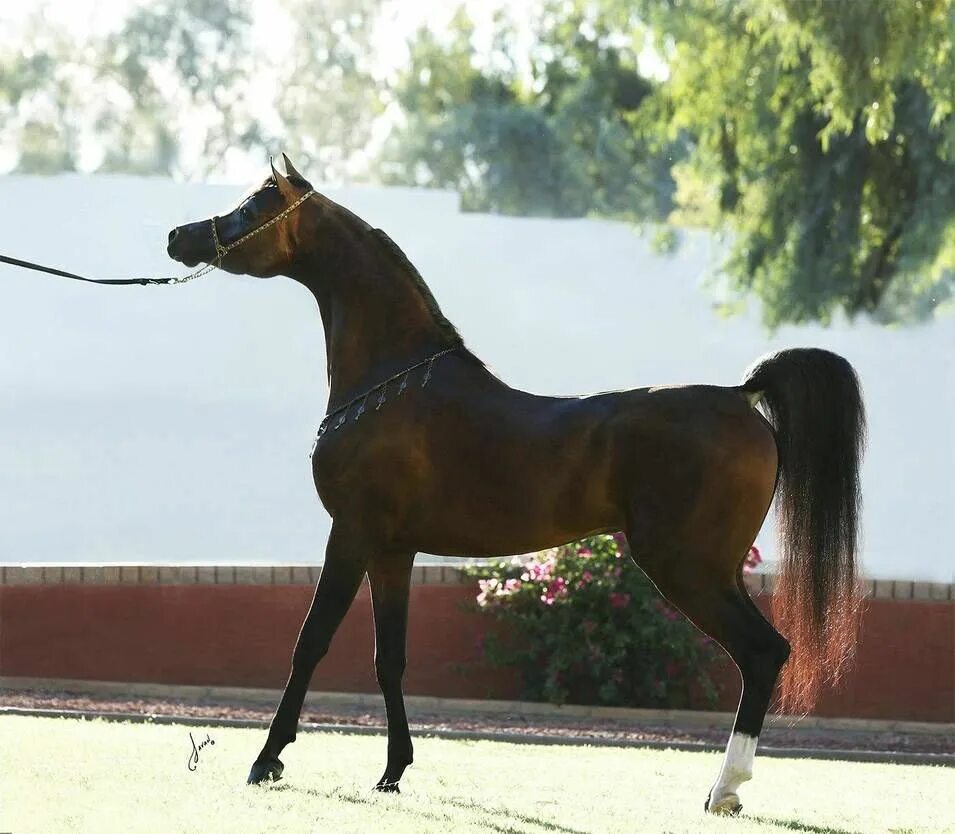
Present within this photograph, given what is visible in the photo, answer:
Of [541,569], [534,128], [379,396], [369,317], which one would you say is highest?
[534,128]

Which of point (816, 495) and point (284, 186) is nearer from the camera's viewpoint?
point (816, 495)

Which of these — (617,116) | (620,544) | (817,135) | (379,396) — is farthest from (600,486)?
(617,116)

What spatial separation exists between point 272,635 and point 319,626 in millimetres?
4831

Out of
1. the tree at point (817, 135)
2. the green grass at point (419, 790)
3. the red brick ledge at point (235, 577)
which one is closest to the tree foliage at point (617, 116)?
the tree at point (817, 135)

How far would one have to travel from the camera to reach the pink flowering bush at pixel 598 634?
1006cm

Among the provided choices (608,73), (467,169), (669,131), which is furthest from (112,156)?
(669,131)

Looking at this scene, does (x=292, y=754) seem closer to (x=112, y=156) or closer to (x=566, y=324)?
(x=566, y=324)

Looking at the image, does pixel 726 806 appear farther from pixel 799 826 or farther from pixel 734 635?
pixel 734 635

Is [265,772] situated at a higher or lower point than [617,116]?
lower

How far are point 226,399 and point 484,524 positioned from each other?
10.7 meters

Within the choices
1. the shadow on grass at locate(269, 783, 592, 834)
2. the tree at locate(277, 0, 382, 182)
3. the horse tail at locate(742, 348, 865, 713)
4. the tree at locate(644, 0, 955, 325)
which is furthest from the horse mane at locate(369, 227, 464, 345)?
the tree at locate(277, 0, 382, 182)

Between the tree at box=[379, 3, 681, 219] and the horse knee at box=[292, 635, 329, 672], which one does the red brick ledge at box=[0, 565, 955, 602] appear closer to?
the horse knee at box=[292, 635, 329, 672]

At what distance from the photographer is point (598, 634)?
10.1m

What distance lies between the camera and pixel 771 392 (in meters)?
5.66
